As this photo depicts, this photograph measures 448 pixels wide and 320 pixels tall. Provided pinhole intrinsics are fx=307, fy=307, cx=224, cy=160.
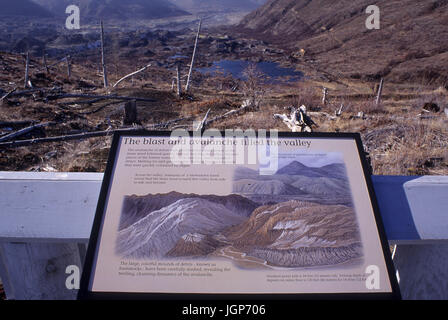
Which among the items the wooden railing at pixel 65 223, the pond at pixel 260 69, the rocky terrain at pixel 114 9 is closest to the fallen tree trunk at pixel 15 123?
the wooden railing at pixel 65 223

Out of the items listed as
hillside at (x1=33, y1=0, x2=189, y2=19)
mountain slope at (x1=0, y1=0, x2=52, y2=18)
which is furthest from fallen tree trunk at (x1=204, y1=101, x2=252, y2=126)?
mountain slope at (x1=0, y1=0, x2=52, y2=18)

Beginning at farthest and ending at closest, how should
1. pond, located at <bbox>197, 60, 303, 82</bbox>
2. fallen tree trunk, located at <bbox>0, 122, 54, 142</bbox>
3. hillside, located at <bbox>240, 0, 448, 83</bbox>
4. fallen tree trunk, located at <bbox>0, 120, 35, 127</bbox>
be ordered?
1. pond, located at <bbox>197, 60, 303, 82</bbox>
2. hillside, located at <bbox>240, 0, 448, 83</bbox>
3. fallen tree trunk, located at <bbox>0, 120, 35, 127</bbox>
4. fallen tree trunk, located at <bbox>0, 122, 54, 142</bbox>

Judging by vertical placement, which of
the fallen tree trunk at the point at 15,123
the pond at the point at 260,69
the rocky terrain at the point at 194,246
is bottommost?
the rocky terrain at the point at 194,246

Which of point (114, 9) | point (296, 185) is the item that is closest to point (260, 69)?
point (296, 185)

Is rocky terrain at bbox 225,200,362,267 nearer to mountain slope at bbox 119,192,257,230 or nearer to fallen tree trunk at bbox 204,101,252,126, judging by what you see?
mountain slope at bbox 119,192,257,230

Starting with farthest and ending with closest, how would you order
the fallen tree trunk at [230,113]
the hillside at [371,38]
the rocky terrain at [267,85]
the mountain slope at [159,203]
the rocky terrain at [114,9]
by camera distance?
the rocky terrain at [114,9], the hillside at [371,38], the fallen tree trunk at [230,113], the rocky terrain at [267,85], the mountain slope at [159,203]

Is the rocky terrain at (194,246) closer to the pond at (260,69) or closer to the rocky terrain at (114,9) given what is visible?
the pond at (260,69)

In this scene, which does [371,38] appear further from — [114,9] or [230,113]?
[114,9]
